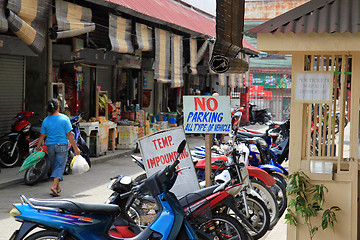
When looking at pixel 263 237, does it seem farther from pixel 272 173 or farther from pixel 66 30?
pixel 66 30

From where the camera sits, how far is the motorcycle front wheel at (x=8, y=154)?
1205 cm

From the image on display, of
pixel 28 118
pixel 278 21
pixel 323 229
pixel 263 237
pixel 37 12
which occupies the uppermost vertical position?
pixel 37 12

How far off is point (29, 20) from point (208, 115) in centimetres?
461

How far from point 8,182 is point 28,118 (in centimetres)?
275

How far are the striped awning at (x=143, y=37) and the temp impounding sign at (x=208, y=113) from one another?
774 centimetres

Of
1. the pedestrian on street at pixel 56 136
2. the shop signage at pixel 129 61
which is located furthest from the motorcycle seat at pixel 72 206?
the shop signage at pixel 129 61

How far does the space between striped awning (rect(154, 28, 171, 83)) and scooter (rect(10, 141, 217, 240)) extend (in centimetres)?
1010

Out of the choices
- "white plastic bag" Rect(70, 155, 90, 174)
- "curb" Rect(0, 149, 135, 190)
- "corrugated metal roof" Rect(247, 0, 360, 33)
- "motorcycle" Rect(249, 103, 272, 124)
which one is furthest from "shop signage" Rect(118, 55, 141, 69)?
"motorcycle" Rect(249, 103, 272, 124)

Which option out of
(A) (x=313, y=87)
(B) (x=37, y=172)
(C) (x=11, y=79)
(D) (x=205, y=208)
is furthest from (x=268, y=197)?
(C) (x=11, y=79)

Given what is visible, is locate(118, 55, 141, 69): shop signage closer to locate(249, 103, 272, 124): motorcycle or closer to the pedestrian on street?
the pedestrian on street

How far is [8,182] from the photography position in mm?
10664

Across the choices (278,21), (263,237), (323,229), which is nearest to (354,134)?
(323,229)

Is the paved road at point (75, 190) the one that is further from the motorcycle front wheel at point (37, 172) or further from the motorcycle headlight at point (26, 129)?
the motorcycle headlight at point (26, 129)

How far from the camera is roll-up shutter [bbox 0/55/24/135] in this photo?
1264 cm
